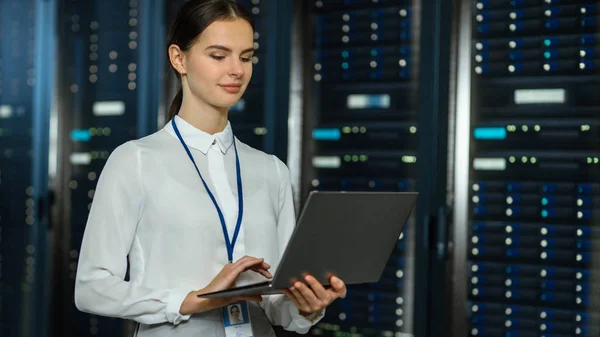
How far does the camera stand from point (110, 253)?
1.24 m

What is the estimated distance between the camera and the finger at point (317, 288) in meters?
1.17

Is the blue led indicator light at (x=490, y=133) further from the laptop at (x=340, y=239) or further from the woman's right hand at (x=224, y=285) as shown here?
the woman's right hand at (x=224, y=285)

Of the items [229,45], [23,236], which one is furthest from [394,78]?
[23,236]

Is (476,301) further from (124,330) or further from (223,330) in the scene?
(124,330)

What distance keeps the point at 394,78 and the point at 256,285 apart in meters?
1.77

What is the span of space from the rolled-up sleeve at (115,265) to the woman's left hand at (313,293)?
0.21 meters

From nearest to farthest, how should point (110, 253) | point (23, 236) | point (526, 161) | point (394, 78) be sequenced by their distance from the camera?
point (110, 253)
point (526, 161)
point (394, 78)
point (23, 236)

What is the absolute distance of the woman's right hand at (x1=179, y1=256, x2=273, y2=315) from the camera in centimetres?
119

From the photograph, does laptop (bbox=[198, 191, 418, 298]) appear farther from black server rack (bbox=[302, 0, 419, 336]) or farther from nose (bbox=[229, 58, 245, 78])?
black server rack (bbox=[302, 0, 419, 336])

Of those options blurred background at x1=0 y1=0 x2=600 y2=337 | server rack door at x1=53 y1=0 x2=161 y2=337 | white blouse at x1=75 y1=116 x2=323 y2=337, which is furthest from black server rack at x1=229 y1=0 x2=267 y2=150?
white blouse at x1=75 y1=116 x2=323 y2=337

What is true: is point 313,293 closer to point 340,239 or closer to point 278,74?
point 340,239

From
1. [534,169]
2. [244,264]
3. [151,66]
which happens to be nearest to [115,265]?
[244,264]

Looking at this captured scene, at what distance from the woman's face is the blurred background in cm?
141

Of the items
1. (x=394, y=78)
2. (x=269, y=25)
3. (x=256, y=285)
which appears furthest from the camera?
(x=269, y=25)
